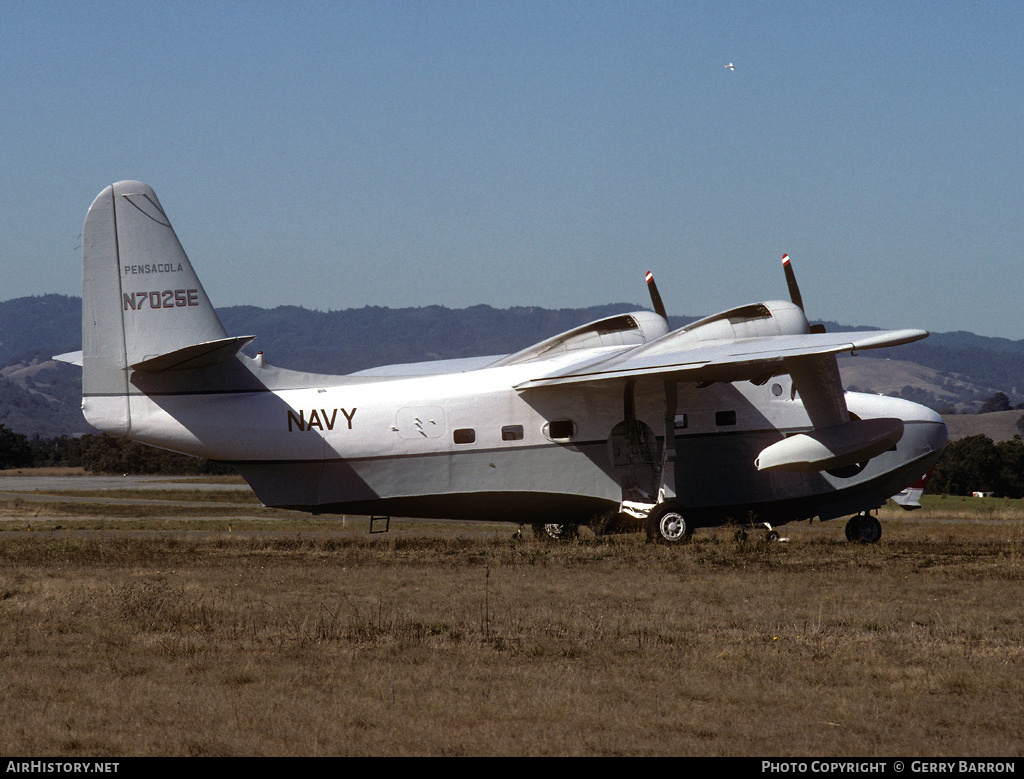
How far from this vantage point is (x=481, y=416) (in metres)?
22.4

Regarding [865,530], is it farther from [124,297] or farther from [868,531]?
[124,297]

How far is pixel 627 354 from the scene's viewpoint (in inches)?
866

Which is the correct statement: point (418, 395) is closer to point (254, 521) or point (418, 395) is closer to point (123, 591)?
point (123, 591)

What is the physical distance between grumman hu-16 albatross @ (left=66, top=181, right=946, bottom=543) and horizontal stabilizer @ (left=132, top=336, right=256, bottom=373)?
6 cm

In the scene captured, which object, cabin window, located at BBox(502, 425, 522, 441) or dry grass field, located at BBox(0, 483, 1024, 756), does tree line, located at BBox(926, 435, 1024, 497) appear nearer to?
dry grass field, located at BBox(0, 483, 1024, 756)

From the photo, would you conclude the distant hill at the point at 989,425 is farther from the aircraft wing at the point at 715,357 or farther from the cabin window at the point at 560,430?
the cabin window at the point at 560,430

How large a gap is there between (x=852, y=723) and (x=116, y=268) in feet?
56.9

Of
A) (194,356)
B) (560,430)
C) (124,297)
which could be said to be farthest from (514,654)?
(124,297)

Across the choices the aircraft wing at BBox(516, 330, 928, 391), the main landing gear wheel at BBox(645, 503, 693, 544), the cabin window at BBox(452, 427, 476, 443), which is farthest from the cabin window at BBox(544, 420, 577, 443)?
the main landing gear wheel at BBox(645, 503, 693, 544)

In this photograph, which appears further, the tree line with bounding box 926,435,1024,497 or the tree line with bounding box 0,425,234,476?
the tree line with bounding box 0,425,234,476
